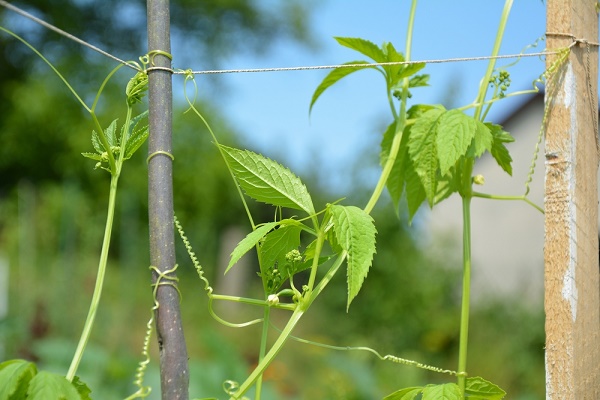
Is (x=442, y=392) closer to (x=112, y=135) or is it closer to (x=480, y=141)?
(x=480, y=141)

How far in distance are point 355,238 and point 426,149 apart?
205 mm

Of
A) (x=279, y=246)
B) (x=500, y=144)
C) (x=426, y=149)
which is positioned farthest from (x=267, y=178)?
(x=500, y=144)

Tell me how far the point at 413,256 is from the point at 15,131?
20.6 ft

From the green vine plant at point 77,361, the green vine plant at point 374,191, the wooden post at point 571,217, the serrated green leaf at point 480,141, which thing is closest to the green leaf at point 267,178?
the green vine plant at point 374,191

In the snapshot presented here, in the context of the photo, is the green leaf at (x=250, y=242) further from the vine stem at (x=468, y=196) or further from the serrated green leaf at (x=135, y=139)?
the vine stem at (x=468, y=196)

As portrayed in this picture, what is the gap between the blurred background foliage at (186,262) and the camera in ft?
10.8

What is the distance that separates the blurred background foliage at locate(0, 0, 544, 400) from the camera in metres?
3.28

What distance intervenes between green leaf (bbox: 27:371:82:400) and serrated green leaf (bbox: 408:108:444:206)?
44 centimetres

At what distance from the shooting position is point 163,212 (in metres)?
0.67

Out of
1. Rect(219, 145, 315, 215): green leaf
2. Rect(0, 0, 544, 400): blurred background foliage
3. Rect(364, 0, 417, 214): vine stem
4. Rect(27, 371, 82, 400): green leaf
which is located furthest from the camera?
Rect(0, 0, 544, 400): blurred background foliage

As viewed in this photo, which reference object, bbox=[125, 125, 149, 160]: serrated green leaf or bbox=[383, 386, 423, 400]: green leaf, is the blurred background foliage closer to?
bbox=[125, 125, 149, 160]: serrated green leaf

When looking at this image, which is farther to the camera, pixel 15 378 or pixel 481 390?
pixel 481 390

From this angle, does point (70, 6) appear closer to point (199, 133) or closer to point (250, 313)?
point (199, 133)

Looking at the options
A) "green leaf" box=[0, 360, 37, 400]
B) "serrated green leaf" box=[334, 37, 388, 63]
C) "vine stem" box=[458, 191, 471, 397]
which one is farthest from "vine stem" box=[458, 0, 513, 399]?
"green leaf" box=[0, 360, 37, 400]
